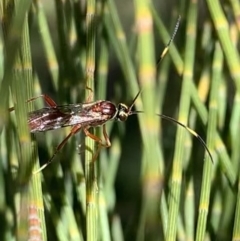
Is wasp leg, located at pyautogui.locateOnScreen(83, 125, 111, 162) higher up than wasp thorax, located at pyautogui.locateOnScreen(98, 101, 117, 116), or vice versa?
wasp thorax, located at pyautogui.locateOnScreen(98, 101, 117, 116)

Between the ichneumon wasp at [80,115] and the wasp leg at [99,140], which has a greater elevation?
the ichneumon wasp at [80,115]

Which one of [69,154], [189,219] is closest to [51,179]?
[69,154]

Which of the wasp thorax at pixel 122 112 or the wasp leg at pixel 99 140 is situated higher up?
the wasp thorax at pixel 122 112

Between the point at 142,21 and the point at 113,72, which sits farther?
the point at 113,72

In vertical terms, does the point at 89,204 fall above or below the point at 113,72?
below

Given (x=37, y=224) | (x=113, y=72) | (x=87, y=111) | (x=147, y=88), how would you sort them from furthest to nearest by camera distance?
(x=113, y=72), (x=87, y=111), (x=37, y=224), (x=147, y=88)

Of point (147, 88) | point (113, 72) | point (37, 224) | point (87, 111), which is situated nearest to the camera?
point (147, 88)

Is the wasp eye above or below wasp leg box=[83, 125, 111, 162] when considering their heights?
above

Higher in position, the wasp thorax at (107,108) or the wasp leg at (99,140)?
the wasp thorax at (107,108)

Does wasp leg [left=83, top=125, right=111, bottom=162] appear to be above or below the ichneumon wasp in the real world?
below

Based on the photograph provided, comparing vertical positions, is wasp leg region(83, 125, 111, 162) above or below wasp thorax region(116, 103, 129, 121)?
below

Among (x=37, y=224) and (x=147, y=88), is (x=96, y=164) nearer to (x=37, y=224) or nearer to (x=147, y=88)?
(x=37, y=224)
